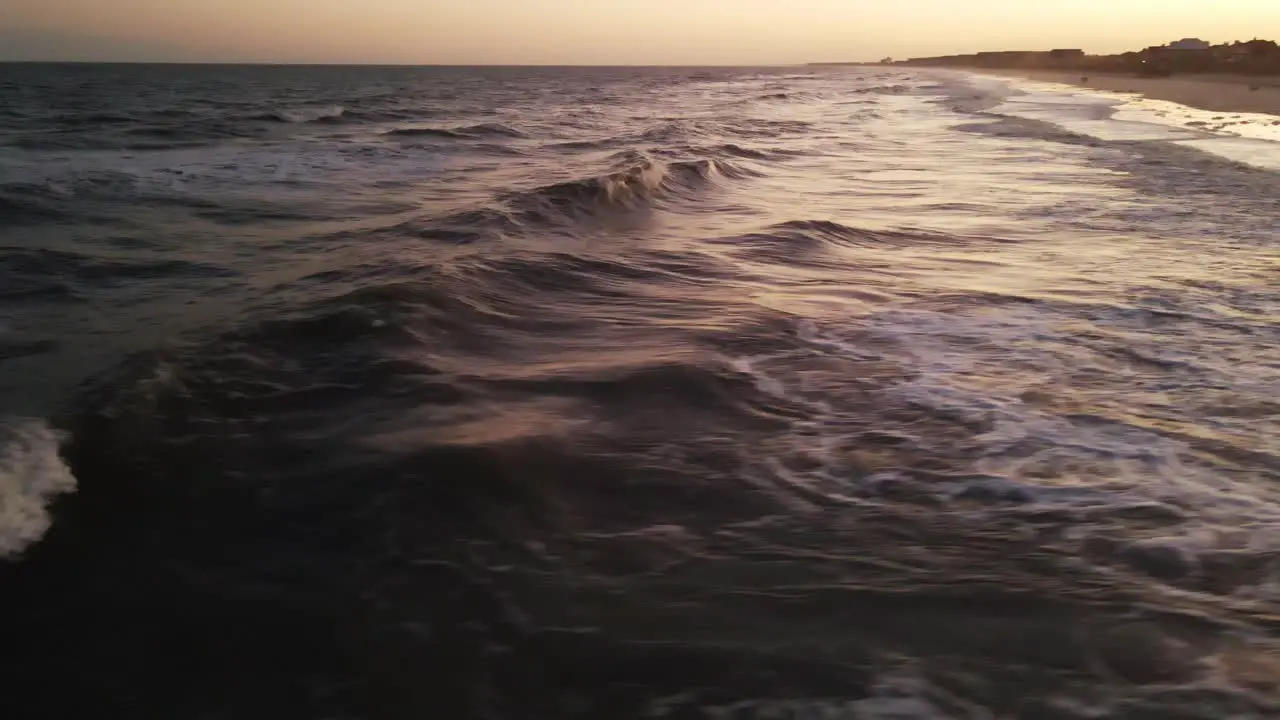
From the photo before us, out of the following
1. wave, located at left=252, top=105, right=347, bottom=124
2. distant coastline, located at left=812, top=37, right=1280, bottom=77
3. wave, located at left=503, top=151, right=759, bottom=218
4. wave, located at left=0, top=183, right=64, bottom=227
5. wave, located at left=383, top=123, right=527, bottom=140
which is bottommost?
wave, located at left=0, top=183, right=64, bottom=227

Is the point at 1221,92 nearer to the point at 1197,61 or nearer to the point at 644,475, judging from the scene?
the point at 1197,61

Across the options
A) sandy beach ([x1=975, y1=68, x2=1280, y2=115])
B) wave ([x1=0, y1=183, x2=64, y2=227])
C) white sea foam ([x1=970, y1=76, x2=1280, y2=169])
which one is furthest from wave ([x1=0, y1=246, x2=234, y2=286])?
sandy beach ([x1=975, y1=68, x2=1280, y2=115])

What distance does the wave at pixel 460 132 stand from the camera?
26547 mm

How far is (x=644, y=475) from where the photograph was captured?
14.3 feet

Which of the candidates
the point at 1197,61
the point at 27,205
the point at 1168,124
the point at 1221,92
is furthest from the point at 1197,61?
the point at 27,205

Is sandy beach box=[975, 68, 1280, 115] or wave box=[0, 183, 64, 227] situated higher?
sandy beach box=[975, 68, 1280, 115]

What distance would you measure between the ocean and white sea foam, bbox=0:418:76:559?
0.8 inches

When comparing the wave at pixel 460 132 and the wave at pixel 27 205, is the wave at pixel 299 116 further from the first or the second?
the wave at pixel 27 205

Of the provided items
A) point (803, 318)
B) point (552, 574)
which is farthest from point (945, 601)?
point (803, 318)

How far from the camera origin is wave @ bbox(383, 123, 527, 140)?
87.1ft

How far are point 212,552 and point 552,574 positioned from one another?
147 cm

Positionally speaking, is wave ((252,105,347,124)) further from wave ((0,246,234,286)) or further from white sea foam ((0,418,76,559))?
white sea foam ((0,418,76,559))

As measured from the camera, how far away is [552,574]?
3.48 metres

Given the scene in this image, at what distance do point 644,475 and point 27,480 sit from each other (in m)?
2.99
